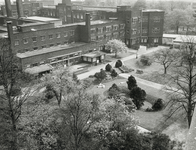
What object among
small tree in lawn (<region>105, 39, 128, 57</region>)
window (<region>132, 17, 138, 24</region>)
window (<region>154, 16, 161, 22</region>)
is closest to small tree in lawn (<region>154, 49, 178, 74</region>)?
small tree in lawn (<region>105, 39, 128, 57</region>)

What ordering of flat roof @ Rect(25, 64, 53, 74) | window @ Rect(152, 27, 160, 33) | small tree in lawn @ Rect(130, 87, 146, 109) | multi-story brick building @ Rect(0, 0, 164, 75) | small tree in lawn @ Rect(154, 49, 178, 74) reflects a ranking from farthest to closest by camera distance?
window @ Rect(152, 27, 160, 33) → multi-story brick building @ Rect(0, 0, 164, 75) → small tree in lawn @ Rect(154, 49, 178, 74) → flat roof @ Rect(25, 64, 53, 74) → small tree in lawn @ Rect(130, 87, 146, 109)

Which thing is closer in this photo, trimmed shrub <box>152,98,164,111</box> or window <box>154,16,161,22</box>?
trimmed shrub <box>152,98,164,111</box>

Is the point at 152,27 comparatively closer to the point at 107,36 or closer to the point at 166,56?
the point at 107,36

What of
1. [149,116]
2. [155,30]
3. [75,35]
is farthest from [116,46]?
[149,116]

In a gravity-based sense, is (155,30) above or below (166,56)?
above

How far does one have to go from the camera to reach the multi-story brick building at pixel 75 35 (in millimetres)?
43375

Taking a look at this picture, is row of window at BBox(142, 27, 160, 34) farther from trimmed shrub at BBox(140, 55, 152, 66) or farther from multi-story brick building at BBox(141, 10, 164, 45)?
trimmed shrub at BBox(140, 55, 152, 66)

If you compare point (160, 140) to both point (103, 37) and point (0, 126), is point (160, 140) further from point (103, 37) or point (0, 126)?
point (103, 37)

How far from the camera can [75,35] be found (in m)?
53.8

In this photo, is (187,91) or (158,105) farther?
(158,105)

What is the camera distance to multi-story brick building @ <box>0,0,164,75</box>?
43.4 m

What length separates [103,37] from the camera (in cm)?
5747

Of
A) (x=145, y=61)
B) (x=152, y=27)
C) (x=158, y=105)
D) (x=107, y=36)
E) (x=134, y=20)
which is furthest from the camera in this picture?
(x=152, y=27)

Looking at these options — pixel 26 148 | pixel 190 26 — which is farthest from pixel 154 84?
pixel 190 26
